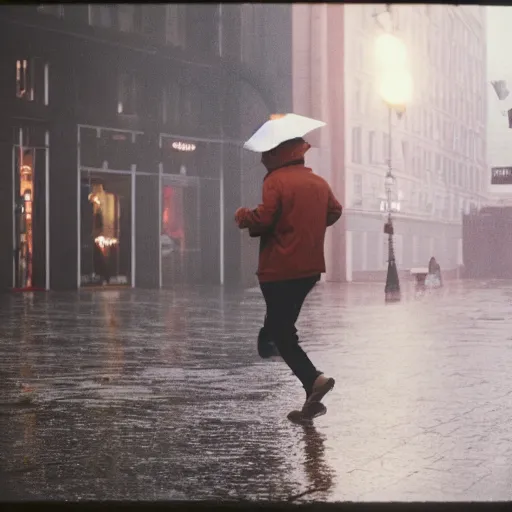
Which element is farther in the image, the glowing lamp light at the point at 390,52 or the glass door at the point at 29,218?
the glowing lamp light at the point at 390,52

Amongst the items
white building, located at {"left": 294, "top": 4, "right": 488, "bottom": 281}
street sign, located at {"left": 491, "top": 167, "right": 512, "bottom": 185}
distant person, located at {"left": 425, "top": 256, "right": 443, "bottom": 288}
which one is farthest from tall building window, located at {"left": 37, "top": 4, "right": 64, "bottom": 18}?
street sign, located at {"left": 491, "top": 167, "right": 512, "bottom": 185}

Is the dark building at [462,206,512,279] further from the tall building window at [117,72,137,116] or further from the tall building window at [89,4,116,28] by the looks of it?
the tall building window at [89,4,116,28]

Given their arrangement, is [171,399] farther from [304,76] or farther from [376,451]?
[304,76]

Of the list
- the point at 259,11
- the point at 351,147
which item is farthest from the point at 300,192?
the point at 351,147

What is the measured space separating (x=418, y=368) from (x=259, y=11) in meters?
23.9

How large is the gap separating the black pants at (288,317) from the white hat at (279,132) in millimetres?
844

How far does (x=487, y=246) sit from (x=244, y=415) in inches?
1440

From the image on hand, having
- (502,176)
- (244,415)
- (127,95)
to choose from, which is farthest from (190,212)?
(244,415)

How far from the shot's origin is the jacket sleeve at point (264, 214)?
7.61m

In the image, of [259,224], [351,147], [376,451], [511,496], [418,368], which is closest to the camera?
[511,496]

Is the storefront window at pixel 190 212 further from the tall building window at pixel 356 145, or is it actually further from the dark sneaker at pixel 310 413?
the dark sneaker at pixel 310 413

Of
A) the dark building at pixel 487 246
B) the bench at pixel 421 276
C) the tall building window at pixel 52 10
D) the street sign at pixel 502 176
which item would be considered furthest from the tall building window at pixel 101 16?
the dark building at pixel 487 246

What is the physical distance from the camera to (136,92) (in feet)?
102

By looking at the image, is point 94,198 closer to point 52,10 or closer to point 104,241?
point 104,241
